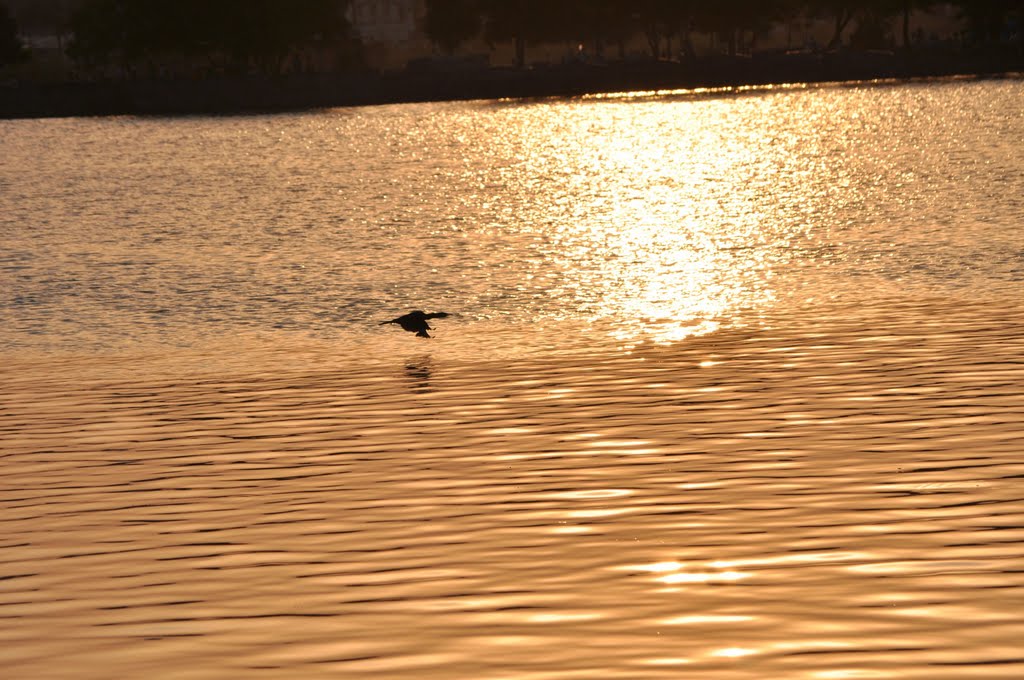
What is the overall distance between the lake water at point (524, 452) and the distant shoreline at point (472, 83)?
4549 inches

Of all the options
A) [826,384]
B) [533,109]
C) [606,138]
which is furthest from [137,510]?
[533,109]

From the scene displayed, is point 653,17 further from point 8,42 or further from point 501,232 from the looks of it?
point 501,232

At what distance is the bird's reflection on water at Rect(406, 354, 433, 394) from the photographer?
19797 millimetres

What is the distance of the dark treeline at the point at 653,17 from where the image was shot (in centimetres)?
16350

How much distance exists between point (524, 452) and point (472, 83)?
483ft

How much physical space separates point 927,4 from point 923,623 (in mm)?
160699

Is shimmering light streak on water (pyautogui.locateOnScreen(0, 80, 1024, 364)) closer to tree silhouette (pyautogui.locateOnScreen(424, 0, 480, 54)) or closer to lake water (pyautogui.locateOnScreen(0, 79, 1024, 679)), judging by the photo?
lake water (pyautogui.locateOnScreen(0, 79, 1024, 679))

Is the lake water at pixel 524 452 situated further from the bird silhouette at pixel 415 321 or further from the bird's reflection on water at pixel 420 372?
the bird silhouette at pixel 415 321

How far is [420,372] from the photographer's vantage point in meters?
21.0

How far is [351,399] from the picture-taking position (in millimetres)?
19312

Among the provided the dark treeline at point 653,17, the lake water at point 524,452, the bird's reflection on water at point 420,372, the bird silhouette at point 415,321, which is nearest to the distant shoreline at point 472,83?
the dark treeline at point 653,17

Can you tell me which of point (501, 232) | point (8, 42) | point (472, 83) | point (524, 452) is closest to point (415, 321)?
point (524, 452)

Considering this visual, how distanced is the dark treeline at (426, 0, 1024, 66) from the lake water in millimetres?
124619

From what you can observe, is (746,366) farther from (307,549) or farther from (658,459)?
(307,549)
